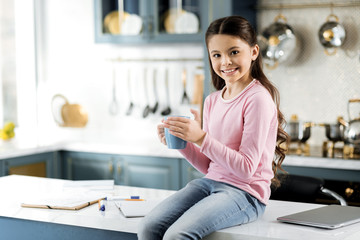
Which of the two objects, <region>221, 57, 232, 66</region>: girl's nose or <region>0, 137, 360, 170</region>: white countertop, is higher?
<region>221, 57, 232, 66</region>: girl's nose

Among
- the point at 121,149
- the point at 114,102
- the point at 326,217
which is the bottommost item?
the point at 121,149

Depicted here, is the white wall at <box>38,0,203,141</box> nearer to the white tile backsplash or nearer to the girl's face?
the white tile backsplash

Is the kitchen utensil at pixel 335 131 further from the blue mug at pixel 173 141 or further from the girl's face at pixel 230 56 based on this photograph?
the blue mug at pixel 173 141

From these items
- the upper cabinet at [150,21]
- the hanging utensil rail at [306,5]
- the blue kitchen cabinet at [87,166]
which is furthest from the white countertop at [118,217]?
the hanging utensil rail at [306,5]

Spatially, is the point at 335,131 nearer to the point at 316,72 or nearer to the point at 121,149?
the point at 316,72

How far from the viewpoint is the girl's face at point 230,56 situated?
1.66 m

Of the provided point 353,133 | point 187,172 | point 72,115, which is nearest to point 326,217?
point 353,133

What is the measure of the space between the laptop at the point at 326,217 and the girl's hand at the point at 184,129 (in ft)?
1.18

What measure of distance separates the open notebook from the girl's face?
50cm

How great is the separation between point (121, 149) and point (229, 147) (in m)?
2.15

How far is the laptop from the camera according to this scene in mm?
1504

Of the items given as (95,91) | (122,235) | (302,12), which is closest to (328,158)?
(302,12)

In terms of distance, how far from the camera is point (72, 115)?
14.3 feet

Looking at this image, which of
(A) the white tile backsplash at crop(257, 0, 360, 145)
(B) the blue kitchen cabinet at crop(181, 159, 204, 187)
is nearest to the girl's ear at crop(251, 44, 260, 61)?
(B) the blue kitchen cabinet at crop(181, 159, 204, 187)
